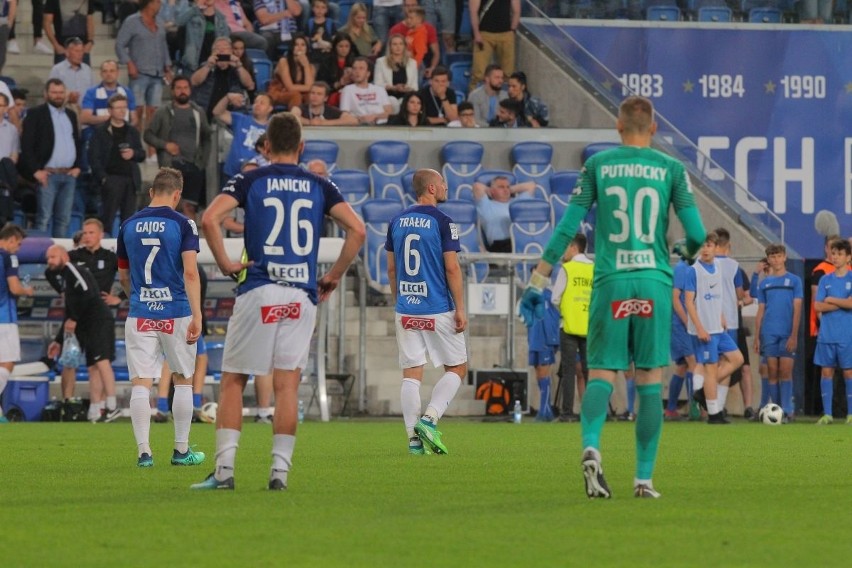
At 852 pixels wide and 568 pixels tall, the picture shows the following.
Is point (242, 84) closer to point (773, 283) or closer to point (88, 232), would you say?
point (88, 232)

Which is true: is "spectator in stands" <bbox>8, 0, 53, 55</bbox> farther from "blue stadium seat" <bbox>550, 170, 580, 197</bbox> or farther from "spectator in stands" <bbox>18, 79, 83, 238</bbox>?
"blue stadium seat" <bbox>550, 170, 580, 197</bbox>

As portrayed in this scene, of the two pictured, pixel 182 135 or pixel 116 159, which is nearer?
pixel 116 159

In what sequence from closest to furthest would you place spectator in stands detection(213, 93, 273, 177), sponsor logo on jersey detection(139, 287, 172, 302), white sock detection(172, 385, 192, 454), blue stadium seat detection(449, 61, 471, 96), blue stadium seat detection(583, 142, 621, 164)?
sponsor logo on jersey detection(139, 287, 172, 302), white sock detection(172, 385, 192, 454), spectator in stands detection(213, 93, 273, 177), blue stadium seat detection(583, 142, 621, 164), blue stadium seat detection(449, 61, 471, 96)

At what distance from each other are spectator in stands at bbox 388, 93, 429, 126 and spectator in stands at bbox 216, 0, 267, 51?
2.53 meters

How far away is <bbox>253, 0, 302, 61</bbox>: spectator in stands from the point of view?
2597 centimetres

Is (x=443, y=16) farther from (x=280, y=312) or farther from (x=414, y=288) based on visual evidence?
(x=280, y=312)

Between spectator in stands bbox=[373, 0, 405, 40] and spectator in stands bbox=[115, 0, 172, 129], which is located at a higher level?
spectator in stands bbox=[373, 0, 405, 40]

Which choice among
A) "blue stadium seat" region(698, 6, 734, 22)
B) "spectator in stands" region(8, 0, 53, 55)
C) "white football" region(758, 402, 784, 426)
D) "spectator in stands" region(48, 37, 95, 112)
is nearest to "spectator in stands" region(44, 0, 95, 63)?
"spectator in stands" region(8, 0, 53, 55)

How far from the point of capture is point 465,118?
25156 millimetres

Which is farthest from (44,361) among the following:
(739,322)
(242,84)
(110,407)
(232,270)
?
(232,270)

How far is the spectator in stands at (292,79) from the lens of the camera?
2477 cm

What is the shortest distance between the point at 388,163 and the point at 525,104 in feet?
8.42

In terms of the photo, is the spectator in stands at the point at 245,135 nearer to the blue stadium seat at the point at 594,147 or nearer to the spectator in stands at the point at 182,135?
the spectator in stands at the point at 182,135

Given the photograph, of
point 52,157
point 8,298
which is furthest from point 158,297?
point 52,157
